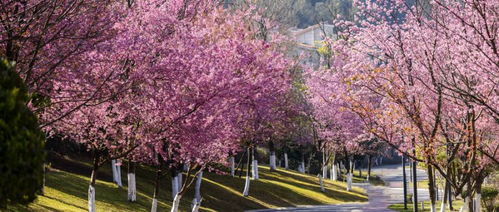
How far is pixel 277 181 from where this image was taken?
2035 inches

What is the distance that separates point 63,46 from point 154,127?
677 centimetres

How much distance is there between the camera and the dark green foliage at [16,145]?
7324mm

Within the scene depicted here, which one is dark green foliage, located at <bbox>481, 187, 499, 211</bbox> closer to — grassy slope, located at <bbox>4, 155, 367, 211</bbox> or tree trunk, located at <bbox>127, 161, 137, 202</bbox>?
grassy slope, located at <bbox>4, 155, 367, 211</bbox>

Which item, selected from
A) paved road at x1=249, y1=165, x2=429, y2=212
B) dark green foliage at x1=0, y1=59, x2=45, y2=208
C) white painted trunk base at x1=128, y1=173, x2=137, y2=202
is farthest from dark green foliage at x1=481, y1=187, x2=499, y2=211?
dark green foliage at x1=0, y1=59, x2=45, y2=208

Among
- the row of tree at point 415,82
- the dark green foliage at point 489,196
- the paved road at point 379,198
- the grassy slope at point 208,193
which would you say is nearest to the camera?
the row of tree at point 415,82

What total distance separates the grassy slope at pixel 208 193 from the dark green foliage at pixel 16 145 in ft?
22.6

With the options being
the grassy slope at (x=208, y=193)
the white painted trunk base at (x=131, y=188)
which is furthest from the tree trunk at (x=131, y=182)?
the grassy slope at (x=208, y=193)

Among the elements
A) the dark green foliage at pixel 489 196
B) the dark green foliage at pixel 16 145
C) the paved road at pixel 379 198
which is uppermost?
the dark green foliage at pixel 16 145

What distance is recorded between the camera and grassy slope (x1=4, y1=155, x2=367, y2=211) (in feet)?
87.8

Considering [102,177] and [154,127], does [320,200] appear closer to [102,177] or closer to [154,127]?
[102,177]

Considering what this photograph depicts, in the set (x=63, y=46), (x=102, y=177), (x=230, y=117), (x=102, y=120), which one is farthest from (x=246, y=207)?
(x=63, y=46)

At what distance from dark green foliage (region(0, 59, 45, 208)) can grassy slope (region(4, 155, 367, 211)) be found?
688 cm

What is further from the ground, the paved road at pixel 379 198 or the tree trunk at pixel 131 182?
→ the tree trunk at pixel 131 182

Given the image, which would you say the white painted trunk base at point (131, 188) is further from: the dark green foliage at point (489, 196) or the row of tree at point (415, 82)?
the dark green foliage at point (489, 196)
